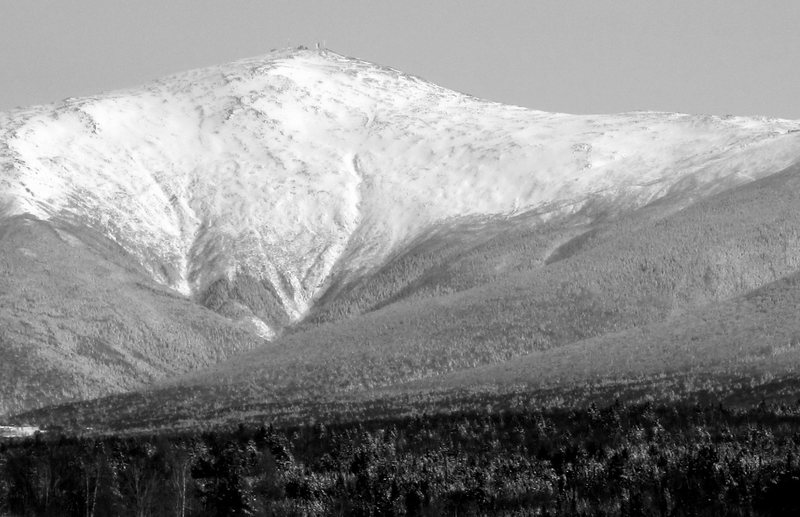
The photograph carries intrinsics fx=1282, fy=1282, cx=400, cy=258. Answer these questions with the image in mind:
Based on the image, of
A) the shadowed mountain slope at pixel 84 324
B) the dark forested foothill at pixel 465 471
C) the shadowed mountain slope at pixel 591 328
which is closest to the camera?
the dark forested foothill at pixel 465 471

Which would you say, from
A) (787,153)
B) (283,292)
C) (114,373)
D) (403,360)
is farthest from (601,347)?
(283,292)

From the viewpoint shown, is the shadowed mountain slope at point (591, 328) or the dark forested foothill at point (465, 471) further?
the shadowed mountain slope at point (591, 328)

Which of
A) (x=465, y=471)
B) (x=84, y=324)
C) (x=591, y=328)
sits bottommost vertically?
(x=465, y=471)

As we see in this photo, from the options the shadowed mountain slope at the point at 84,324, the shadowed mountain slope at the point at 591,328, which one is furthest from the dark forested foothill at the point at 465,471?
the shadowed mountain slope at the point at 84,324

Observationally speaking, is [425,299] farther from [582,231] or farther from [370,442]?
[370,442]

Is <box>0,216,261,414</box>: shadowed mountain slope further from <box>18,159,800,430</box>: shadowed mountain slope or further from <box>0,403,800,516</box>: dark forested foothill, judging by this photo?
<box>0,403,800,516</box>: dark forested foothill

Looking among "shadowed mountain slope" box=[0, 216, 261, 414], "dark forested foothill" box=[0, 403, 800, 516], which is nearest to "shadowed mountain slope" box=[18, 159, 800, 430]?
"shadowed mountain slope" box=[0, 216, 261, 414]

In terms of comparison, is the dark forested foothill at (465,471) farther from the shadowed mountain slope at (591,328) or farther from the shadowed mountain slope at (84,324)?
the shadowed mountain slope at (84,324)

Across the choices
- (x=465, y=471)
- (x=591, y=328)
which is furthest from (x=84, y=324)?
(x=465, y=471)

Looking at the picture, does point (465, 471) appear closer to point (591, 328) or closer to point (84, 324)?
point (591, 328)
